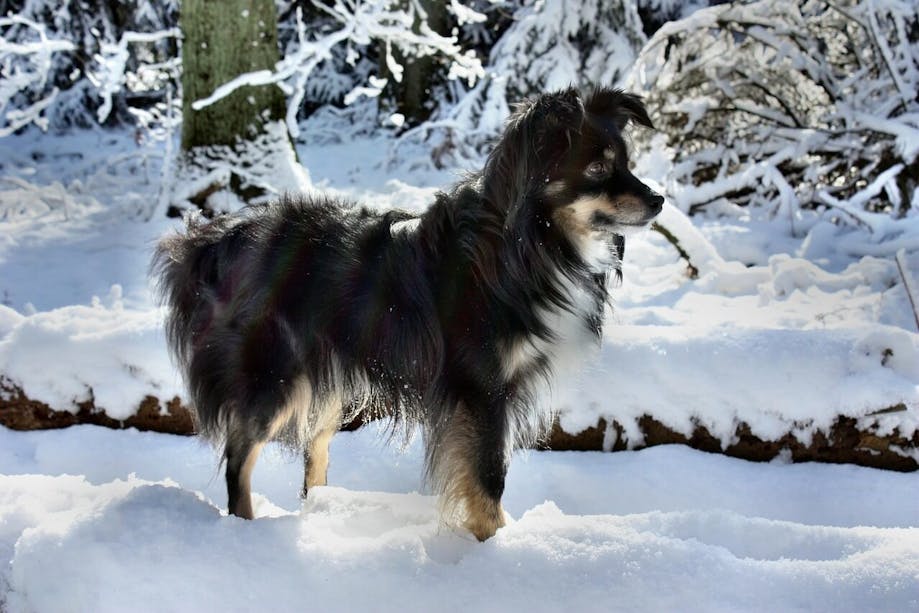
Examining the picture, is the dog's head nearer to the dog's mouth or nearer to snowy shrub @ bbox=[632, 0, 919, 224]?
the dog's mouth

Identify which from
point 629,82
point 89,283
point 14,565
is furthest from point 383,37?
point 14,565

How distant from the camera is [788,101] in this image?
7.83m

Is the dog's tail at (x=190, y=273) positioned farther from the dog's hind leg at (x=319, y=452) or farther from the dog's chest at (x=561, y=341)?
the dog's chest at (x=561, y=341)

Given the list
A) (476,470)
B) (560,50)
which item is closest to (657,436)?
(476,470)

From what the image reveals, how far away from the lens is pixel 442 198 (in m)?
2.94

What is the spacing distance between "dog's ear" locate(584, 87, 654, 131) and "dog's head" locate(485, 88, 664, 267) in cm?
4

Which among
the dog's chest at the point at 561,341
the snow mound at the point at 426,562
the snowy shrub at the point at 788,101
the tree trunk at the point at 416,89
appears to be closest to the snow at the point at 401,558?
the snow mound at the point at 426,562

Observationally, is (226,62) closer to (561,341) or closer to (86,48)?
(561,341)

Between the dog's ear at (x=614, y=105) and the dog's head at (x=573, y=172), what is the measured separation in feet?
0.12

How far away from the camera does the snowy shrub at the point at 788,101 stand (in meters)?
6.61

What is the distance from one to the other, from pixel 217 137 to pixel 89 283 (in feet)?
5.31

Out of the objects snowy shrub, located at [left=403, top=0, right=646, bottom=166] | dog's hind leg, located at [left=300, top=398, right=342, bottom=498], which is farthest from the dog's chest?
snowy shrub, located at [left=403, top=0, right=646, bottom=166]

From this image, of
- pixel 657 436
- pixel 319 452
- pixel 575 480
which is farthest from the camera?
pixel 657 436

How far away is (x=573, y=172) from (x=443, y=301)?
674mm
